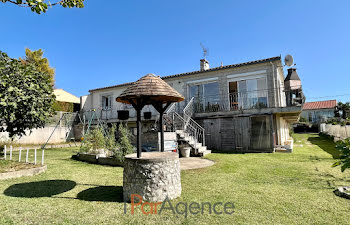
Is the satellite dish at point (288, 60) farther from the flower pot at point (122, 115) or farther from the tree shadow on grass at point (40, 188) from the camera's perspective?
the tree shadow on grass at point (40, 188)

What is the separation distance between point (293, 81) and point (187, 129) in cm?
→ 703

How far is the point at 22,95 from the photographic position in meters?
6.71

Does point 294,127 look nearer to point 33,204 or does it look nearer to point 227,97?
point 227,97

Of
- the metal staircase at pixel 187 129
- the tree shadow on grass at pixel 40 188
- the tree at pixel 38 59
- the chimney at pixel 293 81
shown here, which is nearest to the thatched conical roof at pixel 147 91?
the tree shadow on grass at pixel 40 188

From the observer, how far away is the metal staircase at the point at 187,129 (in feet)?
34.0

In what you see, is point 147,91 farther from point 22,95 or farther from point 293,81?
point 293,81

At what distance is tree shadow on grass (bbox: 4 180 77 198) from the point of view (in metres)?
4.49

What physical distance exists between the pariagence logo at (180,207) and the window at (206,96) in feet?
32.4

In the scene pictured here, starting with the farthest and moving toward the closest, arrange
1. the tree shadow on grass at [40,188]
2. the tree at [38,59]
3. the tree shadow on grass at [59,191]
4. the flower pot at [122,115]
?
the tree at [38,59], the flower pot at [122,115], the tree shadow on grass at [40,188], the tree shadow on grass at [59,191]

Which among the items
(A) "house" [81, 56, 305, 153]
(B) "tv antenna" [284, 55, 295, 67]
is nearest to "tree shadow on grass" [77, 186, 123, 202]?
(A) "house" [81, 56, 305, 153]

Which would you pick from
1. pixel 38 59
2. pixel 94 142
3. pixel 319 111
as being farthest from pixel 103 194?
pixel 319 111

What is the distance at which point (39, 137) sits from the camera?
49.0ft

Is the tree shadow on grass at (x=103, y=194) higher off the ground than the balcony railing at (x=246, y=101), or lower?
lower

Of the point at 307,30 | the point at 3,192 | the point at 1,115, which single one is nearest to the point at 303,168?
the point at 307,30
